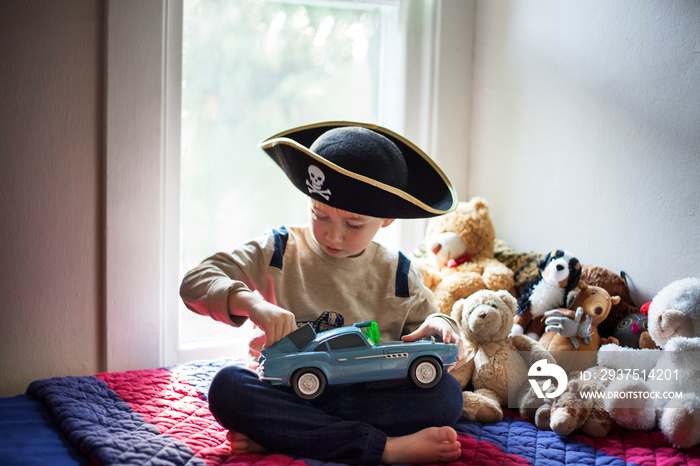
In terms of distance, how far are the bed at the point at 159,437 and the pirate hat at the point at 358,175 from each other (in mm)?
479

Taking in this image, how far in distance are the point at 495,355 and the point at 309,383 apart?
517 mm

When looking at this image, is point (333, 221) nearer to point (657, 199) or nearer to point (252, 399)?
point (252, 399)

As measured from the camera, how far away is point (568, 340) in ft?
4.64

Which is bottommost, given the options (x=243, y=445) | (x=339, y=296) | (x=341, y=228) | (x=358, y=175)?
(x=243, y=445)

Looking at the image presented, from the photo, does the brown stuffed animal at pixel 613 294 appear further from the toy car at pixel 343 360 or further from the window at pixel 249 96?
the window at pixel 249 96

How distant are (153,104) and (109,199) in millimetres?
283

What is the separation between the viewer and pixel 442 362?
1.19 m

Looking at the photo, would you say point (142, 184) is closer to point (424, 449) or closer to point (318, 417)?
point (318, 417)

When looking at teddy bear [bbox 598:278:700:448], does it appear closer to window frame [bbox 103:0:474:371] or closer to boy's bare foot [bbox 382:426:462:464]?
boy's bare foot [bbox 382:426:462:464]

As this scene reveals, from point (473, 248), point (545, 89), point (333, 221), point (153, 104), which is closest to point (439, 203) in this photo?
point (333, 221)

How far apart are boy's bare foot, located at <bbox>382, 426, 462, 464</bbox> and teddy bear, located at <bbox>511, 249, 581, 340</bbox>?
467mm

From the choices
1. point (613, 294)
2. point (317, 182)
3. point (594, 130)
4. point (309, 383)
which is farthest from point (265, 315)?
point (594, 130)

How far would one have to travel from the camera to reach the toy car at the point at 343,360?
112 cm

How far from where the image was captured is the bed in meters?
1.06
